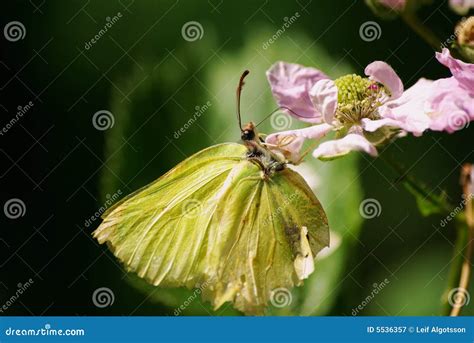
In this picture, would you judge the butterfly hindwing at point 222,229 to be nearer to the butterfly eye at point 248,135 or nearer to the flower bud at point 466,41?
the butterfly eye at point 248,135

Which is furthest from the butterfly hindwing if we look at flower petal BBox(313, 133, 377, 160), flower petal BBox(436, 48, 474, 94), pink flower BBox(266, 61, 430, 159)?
flower petal BBox(436, 48, 474, 94)

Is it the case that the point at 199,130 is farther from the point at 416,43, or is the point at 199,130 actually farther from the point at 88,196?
the point at 416,43

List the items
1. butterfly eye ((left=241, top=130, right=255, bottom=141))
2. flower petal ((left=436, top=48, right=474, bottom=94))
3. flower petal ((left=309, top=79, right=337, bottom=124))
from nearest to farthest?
flower petal ((left=436, top=48, right=474, bottom=94))
flower petal ((left=309, top=79, right=337, bottom=124))
butterfly eye ((left=241, top=130, right=255, bottom=141))

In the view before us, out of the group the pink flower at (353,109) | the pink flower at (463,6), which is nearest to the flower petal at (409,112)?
the pink flower at (353,109)

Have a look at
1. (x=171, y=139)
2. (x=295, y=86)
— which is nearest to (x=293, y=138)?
(x=295, y=86)

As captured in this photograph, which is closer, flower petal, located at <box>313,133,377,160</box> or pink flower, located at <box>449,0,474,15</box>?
flower petal, located at <box>313,133,377,160</box>

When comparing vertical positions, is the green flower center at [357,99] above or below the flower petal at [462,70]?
below

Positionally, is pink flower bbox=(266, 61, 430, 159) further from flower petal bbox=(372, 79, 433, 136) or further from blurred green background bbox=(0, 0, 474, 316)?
blurred green background bbox=(0, 0, 474, 316)
